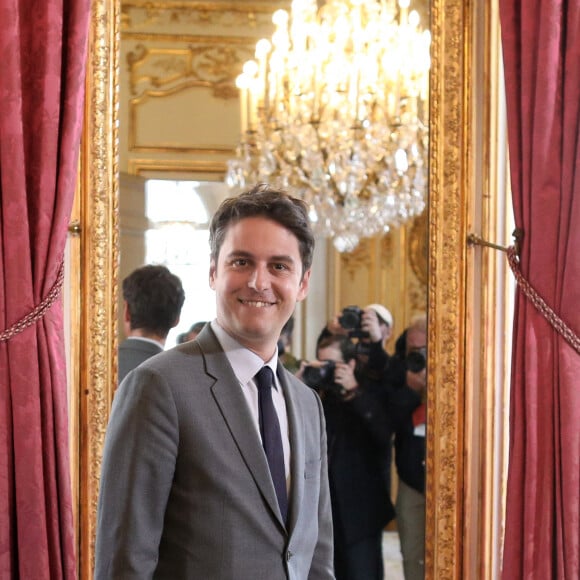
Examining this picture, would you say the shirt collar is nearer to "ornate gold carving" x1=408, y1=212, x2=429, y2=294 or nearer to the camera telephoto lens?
the camera telephoto lens

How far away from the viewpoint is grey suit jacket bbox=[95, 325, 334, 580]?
156 cm

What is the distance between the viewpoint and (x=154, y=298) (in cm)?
237

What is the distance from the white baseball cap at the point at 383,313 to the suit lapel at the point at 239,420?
2.61 ft

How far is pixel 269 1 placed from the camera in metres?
2.49

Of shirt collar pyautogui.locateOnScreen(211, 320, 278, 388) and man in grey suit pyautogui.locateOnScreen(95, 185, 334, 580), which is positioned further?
shirt collar pyautogui.locateOnScreen(211, 320, 278, 388)

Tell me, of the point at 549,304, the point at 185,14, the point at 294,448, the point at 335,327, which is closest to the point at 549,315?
the point at 549,304

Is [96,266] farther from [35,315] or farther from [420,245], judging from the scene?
[420,245]

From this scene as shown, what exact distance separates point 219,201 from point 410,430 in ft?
2.46

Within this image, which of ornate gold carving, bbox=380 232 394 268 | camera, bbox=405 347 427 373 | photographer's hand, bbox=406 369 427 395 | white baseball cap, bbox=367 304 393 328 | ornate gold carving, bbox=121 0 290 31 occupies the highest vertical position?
ornate gold carving, bbox=121 0 290 31

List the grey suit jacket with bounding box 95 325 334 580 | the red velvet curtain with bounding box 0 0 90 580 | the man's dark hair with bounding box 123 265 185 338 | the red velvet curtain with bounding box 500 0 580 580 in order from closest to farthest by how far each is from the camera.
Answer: the grey suit jacket with bounding box 95 325 334 580
the red velvet curtain with bounding box 0 0 90 580
the red velvet curtain with bounding box 500 0 580 580
the man's dark hair with bounding box 123 265 185 338

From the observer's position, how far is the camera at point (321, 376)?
240 cm

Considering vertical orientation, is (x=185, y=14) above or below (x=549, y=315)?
above

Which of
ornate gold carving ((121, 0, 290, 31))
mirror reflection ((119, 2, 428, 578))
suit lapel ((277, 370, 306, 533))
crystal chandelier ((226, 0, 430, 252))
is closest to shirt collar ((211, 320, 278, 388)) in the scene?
suit lapel ((277, 370, 306, 533))

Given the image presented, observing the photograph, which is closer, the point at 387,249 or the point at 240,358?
the point at 240,358
